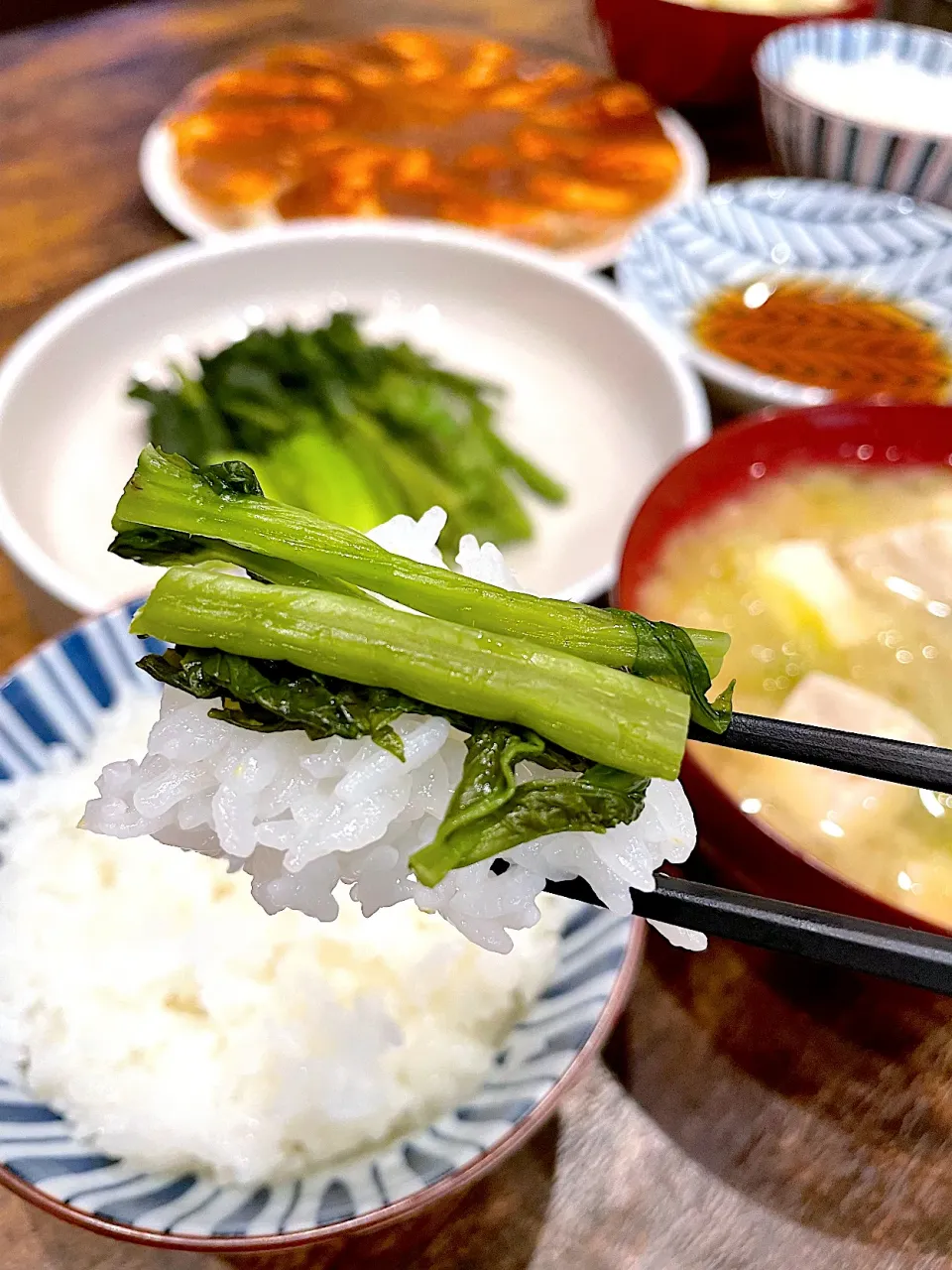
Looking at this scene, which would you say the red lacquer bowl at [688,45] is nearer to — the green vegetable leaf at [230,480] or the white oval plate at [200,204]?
the white oval plate at [200,204]

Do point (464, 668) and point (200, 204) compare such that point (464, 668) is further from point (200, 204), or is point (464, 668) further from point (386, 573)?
point (200, 204)

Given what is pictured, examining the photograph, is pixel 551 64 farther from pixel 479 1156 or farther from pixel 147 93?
pixel 479 1156

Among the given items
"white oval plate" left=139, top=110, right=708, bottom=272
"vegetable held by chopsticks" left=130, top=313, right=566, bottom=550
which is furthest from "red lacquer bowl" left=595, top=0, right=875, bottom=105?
"vegetable held by chopsticks" left=130, top=313, right=566, bottom=550

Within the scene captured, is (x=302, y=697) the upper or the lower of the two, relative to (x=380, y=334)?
upper

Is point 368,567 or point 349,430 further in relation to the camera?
point 349,430

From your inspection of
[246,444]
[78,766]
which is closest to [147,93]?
[246,444]

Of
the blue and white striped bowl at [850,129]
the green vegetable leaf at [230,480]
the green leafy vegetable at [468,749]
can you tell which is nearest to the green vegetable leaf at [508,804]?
the green leafy vegetable at [468,749]

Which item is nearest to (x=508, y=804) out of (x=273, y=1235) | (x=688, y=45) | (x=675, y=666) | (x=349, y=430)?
(x=675, y=666)
